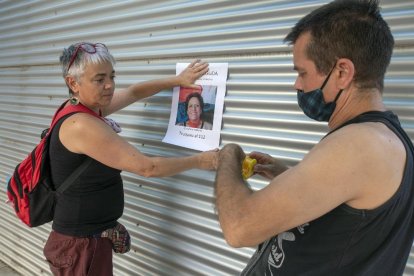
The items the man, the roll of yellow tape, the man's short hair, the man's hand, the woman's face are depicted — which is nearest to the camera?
the man

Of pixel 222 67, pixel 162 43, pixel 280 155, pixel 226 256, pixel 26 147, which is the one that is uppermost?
pixel 162 43

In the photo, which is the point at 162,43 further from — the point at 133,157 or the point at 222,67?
the point at 133,157

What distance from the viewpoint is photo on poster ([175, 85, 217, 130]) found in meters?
2.36

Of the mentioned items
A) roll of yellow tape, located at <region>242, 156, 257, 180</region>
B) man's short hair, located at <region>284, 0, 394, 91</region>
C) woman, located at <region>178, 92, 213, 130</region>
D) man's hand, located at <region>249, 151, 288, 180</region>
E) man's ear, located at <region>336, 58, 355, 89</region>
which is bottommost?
man's hand, located at <region>249, 151, 288, 180</region>

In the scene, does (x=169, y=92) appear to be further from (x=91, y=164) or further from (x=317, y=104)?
(x=317, y=104)

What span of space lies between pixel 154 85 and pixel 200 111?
43cm

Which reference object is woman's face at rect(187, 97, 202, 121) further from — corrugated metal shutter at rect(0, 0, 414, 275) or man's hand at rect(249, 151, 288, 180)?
man's hand at rect(249, 151, 288, 180)

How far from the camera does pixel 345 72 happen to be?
1.26 meters

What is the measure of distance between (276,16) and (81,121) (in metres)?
1.21

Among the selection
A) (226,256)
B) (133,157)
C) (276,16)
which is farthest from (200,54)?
(226,256)

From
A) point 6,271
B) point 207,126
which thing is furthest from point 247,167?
point 6,271

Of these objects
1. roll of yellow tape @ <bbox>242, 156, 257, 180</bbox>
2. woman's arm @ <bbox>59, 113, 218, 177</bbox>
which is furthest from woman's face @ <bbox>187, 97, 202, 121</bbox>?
roll of yellow tape @ <bbox>242, 156, 257, 180</bbox>

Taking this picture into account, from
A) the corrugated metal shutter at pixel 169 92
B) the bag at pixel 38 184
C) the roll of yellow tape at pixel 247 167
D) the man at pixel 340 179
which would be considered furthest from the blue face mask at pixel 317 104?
the bag at pixel 38 184

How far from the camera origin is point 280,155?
82.3 inches
